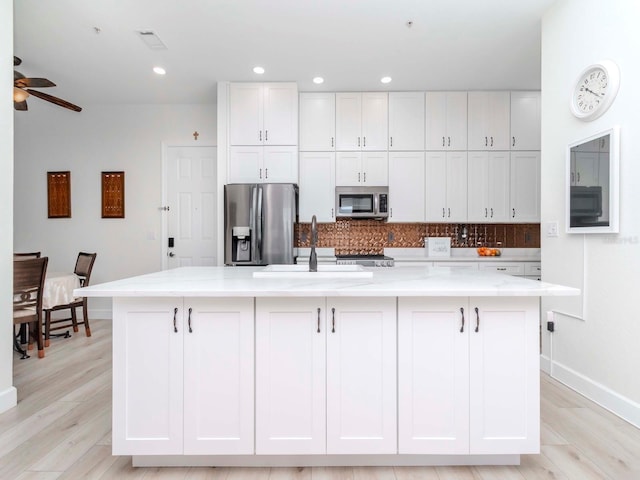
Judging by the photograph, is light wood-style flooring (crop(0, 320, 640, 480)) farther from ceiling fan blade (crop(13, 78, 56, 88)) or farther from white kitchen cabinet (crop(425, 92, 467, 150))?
white kitchen cabinet (crop(425, 92, 467, 150))

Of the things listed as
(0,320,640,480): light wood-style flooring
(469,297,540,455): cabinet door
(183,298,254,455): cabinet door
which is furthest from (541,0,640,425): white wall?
(183,298,254,455): cabinet door

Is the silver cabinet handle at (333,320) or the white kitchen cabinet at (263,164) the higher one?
the white kitchen cabinet at (263,164)

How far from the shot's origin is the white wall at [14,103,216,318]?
5020 mm

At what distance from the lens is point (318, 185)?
459 centimetres

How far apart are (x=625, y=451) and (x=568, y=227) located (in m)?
1.45

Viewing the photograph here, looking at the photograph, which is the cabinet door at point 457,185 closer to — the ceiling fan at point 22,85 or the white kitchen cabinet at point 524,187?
Result: the white kitchen cabinet at point 524,187

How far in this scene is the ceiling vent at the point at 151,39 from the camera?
3.23 metres

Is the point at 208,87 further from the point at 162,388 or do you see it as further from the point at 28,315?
the point at 162,388

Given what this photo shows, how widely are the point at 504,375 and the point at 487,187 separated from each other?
342 cm

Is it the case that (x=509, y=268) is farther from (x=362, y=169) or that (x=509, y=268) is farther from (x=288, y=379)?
(x=288, y=379)

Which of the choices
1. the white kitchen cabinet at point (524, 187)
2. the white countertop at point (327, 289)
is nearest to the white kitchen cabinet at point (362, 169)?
the white kitchen cabinet at point (524, 187)

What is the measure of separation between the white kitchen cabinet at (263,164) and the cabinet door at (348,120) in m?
0.65

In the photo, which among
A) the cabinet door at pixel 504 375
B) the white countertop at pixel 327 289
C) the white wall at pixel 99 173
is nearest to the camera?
the white countertop at pixel 327 289

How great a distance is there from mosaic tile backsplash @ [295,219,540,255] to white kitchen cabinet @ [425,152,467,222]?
0.35m
